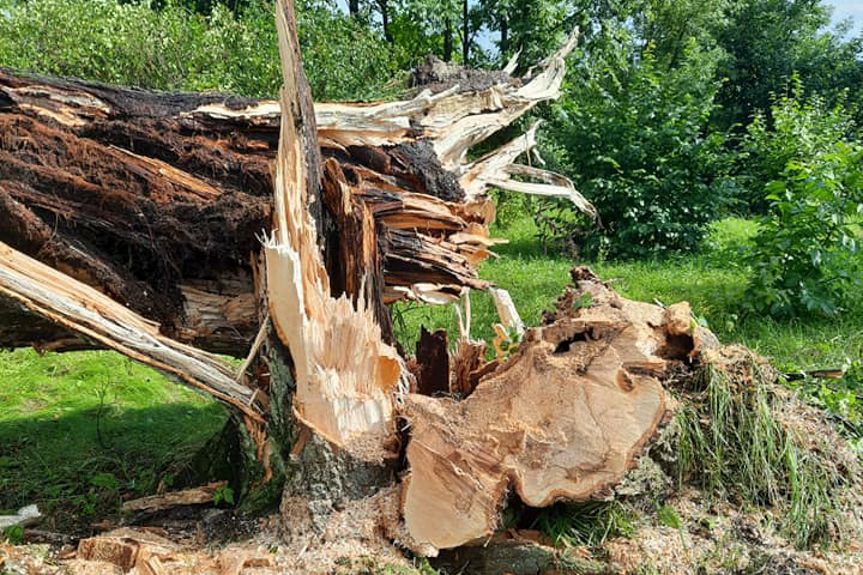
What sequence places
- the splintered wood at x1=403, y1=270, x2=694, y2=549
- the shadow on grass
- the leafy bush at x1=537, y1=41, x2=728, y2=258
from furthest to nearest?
the leafy bush at x1=537, y1=41, x2=728, y2=258, the shadow on grass, the splintered wood at x1=403, y1=270, x2=694, y2=549

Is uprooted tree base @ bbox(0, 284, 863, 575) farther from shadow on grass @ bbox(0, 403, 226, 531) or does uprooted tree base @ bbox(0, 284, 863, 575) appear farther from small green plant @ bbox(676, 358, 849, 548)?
shadow on grass @ bbox(0, 403, 226, 531)

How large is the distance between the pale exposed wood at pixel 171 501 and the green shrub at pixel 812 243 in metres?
5.22

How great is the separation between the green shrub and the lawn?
0.21 m

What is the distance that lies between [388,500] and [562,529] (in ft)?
2.17

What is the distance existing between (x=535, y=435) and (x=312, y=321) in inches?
37.0

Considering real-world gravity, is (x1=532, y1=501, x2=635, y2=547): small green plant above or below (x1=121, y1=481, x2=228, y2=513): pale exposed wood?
above

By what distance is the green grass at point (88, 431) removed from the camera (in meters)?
3.95

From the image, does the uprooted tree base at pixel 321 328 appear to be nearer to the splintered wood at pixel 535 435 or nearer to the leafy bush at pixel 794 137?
the splintered wood at pixel 535 435

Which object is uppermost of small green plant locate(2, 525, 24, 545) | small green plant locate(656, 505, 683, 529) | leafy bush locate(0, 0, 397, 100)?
leafy bush locate(0, 0, 397, 100)

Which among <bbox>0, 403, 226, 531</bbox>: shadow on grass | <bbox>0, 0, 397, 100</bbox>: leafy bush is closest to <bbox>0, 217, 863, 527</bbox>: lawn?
<bbox>0, 403, 226, 531</bbox>: shadow on grass

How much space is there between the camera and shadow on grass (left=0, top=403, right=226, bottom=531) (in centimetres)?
383

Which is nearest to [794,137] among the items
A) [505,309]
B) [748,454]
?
[505,309]

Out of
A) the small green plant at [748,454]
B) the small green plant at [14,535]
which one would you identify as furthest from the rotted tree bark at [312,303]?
the small green plant at [14,535]

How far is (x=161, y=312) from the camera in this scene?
333cm
